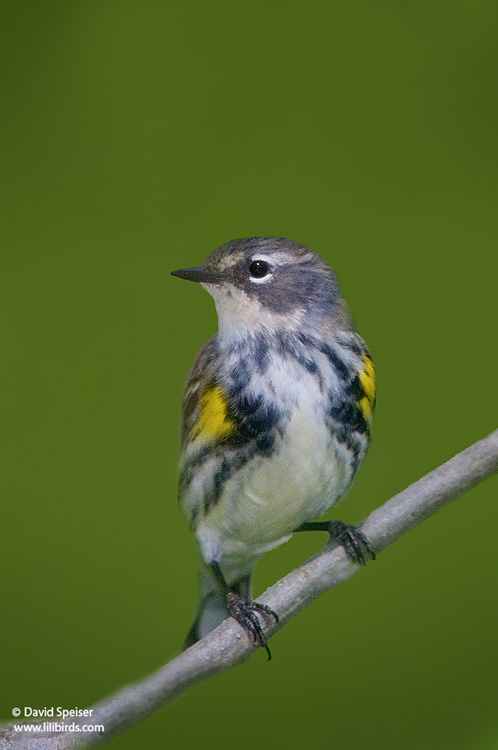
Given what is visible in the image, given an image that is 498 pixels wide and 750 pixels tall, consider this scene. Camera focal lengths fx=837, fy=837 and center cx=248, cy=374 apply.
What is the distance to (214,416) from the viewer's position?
1048 millimetres

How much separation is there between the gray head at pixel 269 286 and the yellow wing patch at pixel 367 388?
0.06 meters

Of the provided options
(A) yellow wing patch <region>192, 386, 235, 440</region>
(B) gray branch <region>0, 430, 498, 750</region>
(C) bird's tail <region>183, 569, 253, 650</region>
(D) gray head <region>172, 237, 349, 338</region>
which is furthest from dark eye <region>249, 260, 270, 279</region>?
(C) bird's tail <region>183, 569, 253, 650</region>

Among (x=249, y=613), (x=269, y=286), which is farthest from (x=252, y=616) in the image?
(x=269, y=286)

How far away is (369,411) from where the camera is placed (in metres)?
1.08

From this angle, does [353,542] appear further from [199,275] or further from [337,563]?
[199,275]

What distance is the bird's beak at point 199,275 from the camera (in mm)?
902

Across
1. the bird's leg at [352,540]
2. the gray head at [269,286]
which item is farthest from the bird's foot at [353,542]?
the gray head at [269,286]

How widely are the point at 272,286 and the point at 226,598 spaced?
0.45 m

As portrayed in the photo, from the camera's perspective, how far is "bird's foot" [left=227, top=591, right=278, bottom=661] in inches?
39.3

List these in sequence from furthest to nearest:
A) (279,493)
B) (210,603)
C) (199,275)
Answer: (210,603), (279,493), (199,275)

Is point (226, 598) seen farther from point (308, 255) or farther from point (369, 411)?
point (308, 255)

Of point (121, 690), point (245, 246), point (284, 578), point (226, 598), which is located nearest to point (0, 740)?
point (121, 690)

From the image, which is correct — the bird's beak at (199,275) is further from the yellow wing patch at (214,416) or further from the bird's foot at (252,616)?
the bird's foot at (252,616)

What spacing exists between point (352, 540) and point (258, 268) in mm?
364
